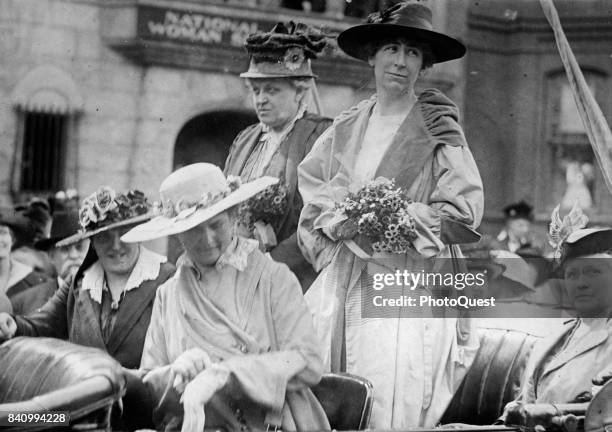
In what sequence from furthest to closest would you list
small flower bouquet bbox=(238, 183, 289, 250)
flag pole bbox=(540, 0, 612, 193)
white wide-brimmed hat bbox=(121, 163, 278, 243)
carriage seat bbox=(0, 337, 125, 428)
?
flag pole bbox=(540, 0, 612, 193)
small flower bouquet bbox=(238, 183, 289, 250)
white wide-brimmed hat bbox=(121, 163, 278, 243)
carriage seat bbox=(0, 337, 125, 428)

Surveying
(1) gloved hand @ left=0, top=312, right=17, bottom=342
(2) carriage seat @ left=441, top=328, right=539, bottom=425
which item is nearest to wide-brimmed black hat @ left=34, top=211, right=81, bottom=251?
(1) gloved hand @ left=0, top=312, right=17, bottom=342

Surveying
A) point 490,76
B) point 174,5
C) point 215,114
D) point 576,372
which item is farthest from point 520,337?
point 174,5

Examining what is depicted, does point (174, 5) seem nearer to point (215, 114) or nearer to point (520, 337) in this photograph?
point (215, 114)

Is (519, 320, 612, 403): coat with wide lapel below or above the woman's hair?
below

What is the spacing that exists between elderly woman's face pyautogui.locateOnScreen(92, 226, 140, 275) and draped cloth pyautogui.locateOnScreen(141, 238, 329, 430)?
30cm

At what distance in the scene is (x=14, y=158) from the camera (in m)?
6.86

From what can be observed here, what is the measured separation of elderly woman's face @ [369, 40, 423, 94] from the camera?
6773mm

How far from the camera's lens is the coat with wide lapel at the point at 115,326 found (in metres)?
6.48

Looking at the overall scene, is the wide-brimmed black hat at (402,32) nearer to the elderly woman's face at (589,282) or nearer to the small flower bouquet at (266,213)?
the small flower bouquet at (266,213)

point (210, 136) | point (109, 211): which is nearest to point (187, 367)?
point (109, 211)

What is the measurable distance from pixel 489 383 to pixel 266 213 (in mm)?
1356

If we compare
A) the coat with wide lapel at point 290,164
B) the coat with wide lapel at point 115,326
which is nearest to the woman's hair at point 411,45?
the coat with wide lapel at point 290,164

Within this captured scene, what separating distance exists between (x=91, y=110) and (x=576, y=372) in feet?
8.80

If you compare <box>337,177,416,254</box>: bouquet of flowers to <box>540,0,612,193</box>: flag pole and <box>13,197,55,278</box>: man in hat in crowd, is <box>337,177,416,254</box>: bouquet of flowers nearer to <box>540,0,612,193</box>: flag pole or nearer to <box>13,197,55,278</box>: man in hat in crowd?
<box>540,0,612,193</box>: flag pole
